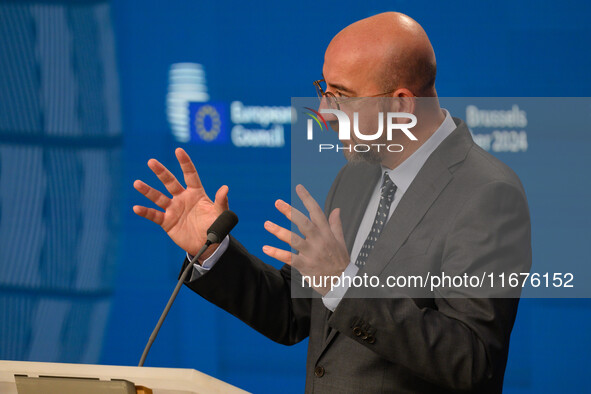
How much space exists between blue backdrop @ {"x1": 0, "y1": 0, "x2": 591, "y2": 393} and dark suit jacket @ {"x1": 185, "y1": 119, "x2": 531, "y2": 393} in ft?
4.91

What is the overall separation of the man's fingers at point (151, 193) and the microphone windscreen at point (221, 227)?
0.81 feet

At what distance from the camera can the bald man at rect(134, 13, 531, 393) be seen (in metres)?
1.41

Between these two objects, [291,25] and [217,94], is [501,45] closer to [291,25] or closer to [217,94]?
[291,25]

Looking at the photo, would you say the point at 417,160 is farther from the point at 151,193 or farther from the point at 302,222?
the point at 151,193

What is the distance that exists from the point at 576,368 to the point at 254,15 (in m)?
2.36

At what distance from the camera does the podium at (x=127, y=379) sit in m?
1.17

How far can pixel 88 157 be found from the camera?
354cm

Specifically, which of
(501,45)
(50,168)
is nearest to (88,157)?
(50,168)

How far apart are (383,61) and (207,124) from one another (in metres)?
1.81

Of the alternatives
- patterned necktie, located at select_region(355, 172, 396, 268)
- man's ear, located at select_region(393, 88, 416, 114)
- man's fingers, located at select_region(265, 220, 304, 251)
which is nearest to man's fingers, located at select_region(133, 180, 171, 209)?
man's fingers, located at select_region(265, 220, 304, 251)

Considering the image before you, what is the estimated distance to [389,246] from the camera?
5.30ft

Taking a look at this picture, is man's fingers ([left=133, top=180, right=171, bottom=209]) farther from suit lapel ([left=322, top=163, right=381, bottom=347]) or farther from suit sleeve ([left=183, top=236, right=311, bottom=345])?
suit lapel ([left=322, top=163, right=381, bottom=347])

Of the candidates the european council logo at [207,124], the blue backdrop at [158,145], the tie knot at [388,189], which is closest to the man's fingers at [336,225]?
the tie knot at [388,189]

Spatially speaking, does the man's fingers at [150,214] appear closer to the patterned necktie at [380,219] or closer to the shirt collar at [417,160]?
the patterned necktie at [380,219]
